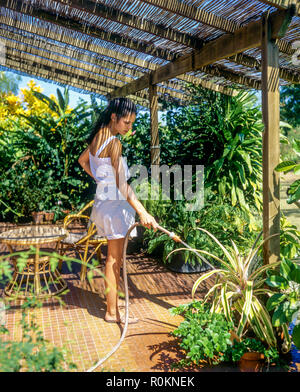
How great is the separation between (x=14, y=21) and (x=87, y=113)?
292 centimetres

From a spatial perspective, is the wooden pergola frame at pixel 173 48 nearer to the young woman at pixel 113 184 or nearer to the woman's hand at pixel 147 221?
the woman's hand at pixel 147 221

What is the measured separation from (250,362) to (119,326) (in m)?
1.07

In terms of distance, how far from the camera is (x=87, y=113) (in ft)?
25.2

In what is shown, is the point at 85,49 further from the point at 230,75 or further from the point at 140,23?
the point at 230,75

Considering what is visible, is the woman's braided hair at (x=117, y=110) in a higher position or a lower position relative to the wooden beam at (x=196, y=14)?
lower

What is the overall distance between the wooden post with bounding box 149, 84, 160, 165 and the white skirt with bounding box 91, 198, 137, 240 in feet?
9.50

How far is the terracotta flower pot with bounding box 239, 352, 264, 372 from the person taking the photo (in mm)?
2406

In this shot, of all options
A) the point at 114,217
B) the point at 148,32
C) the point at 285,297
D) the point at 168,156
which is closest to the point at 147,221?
the point at 114,217

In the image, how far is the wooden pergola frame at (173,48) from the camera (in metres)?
2.74

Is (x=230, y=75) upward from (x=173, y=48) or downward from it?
downward

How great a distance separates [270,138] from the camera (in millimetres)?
2721

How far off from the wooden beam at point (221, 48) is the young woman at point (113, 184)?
1145 millimetres

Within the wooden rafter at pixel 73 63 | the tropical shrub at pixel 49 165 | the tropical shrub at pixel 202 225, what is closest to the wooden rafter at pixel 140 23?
the tropical shrub at pixel 202 225
